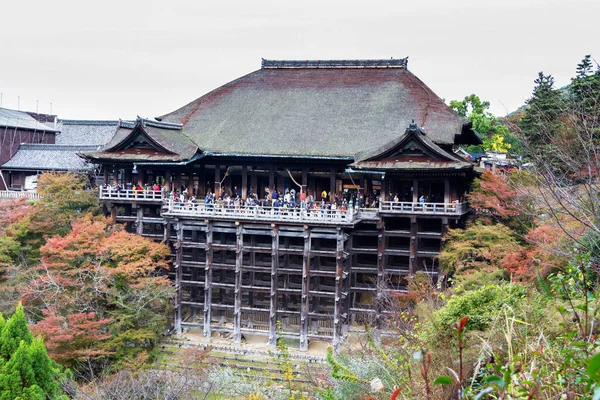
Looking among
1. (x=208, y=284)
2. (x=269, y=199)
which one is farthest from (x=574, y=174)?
(x=208, y=284)

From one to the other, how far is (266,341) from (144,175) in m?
12.4

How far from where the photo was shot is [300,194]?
28.9 metres

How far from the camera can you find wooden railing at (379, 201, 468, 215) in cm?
2594

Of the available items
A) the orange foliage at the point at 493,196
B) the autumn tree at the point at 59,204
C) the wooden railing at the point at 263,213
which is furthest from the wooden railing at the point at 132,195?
the orange foliage at the point at 493,196

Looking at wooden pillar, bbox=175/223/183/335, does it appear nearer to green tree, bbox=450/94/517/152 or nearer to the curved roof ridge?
the curved roof ridge

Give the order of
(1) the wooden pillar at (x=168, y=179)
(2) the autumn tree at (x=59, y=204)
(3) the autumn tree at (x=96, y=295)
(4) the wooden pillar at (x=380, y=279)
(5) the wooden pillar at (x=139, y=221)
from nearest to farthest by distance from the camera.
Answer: (3) the autumn tree at (x=96, y=295), (4) the wooden pillar at (x=380, y=279), (2) the autumn tree at (x=59, y=204), (5) the wooden pillar at (x=139, y=221), (1) the wooden pillar at (x=168, y=179)

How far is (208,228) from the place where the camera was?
28.0 metres

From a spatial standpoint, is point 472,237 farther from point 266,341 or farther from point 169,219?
point 169,219

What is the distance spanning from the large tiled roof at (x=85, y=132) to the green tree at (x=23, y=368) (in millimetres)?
27461

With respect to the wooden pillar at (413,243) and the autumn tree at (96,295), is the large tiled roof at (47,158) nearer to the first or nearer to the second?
the autumn tree at (96,295)

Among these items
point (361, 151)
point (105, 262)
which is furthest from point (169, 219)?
point (361, 151)

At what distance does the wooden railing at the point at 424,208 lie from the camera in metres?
25.9

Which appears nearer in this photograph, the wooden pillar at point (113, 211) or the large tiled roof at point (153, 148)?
the large tiled roof at point (153, 148)

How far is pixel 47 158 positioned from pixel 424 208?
1091 inches
